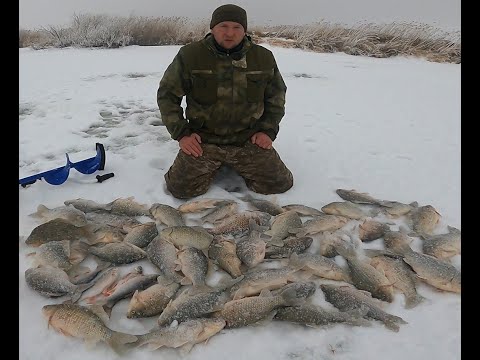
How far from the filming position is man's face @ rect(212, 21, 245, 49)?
3.14 meters

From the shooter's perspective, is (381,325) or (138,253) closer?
(381,325)

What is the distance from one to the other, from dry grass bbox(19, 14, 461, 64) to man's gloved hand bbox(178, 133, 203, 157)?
7.34 meters

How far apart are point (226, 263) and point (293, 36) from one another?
31.1 feet

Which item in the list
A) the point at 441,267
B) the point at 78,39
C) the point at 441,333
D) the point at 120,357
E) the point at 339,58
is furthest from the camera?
the point at 78,39

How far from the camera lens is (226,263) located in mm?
2592

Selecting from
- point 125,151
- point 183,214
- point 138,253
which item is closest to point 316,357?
point 138,253

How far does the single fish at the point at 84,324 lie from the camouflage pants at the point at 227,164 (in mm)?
1411

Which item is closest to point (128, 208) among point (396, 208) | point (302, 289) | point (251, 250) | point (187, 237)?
point (187, 237)

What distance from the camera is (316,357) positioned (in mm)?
2031

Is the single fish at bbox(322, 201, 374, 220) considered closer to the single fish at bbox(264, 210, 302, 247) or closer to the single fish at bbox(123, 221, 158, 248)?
the single fish at bbox(264, 210, 302, 247)

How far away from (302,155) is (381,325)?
7.53ft

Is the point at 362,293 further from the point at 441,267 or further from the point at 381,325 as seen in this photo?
the point at 441,267

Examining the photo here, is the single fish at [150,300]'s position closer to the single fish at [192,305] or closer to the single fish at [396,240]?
the single fish at [192,305]

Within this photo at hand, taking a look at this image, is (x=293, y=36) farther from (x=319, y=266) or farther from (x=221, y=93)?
(x=319, y=266)
